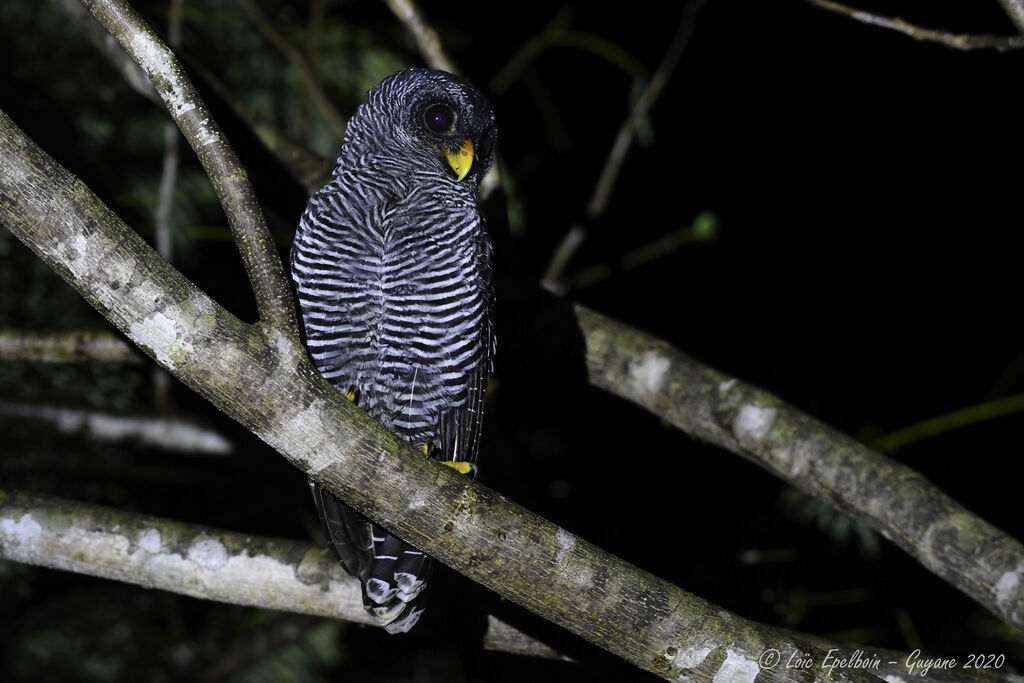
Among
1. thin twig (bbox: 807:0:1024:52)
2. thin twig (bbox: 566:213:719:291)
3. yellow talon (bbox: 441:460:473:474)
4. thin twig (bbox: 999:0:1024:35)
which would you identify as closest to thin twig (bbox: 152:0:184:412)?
yellow talon (bbox: 441:460:473:474)

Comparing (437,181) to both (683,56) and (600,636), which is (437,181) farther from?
(683,56)

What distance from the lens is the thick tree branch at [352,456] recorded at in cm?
118

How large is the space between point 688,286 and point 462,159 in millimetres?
1822

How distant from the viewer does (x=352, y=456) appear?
1242mm

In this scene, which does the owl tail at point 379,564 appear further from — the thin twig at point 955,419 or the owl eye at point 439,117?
the thin twig at point 955,419

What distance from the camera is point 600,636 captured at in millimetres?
1336

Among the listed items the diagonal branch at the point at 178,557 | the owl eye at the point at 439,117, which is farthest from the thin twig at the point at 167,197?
the owl eye at the point at 439,117

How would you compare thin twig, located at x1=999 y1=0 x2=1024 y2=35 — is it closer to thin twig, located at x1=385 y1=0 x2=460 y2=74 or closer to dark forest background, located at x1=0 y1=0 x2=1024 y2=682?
thin twig, located at x1=385 y1=0 x2=460 y2=74

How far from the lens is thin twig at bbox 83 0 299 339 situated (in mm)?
1270

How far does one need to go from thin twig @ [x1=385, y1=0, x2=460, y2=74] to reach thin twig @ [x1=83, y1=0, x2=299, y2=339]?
1086 millimetres

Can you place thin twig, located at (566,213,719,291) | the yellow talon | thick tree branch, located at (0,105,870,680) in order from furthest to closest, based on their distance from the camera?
thin twig, located at (566,213,719,291)
the yellow talon
thick tree branch, located at (0,105,870,680)

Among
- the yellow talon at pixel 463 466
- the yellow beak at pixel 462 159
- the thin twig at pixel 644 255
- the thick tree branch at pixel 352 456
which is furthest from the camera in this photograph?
the thin twig at pixel 644 255

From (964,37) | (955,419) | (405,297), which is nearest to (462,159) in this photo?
(405,297)

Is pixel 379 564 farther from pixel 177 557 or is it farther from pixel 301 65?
pixel 301 65
